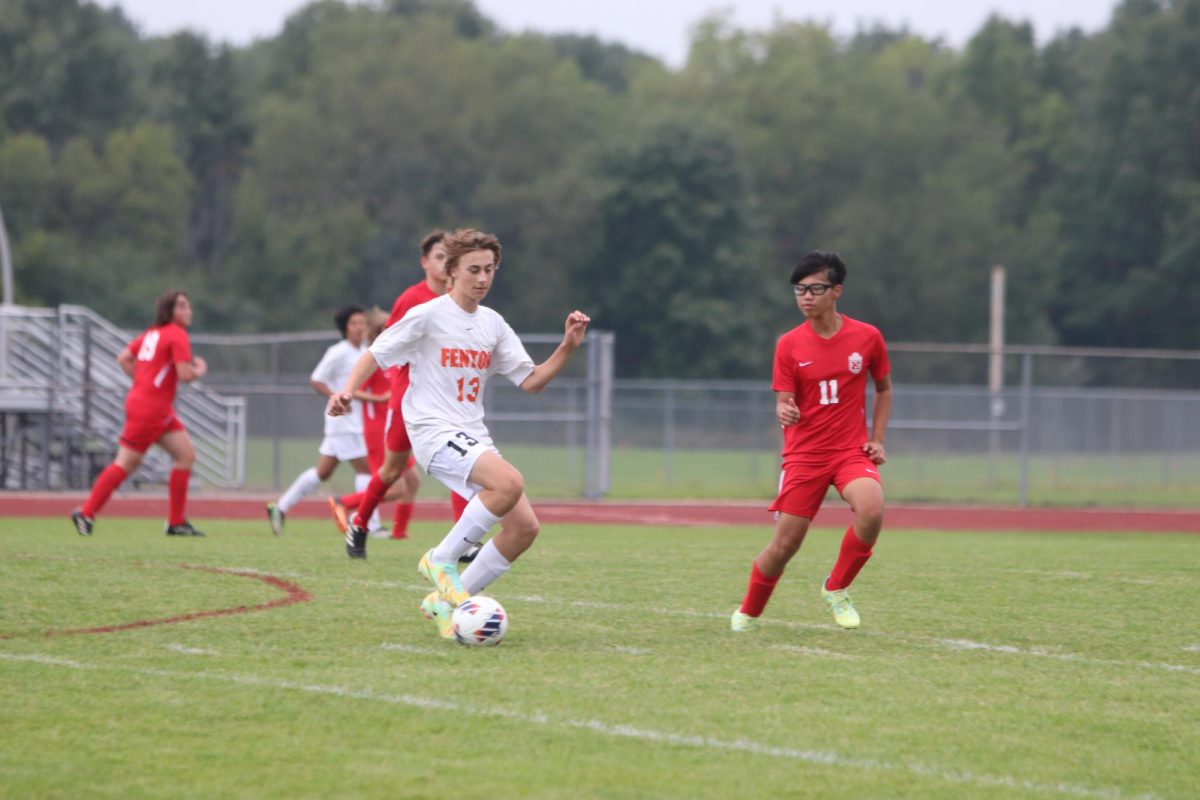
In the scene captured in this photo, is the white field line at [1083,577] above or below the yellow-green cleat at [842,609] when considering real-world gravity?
below

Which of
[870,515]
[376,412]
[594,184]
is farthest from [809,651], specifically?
[594,184]

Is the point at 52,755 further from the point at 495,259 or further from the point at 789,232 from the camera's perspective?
the point at 789,232

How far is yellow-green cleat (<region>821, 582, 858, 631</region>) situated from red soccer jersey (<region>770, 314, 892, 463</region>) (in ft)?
2.38

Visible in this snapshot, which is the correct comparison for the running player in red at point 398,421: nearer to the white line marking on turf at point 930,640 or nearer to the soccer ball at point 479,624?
the white line marking on turf at point 930,640

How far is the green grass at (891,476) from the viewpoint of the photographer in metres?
23.2

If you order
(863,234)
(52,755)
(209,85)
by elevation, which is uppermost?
(209,85)

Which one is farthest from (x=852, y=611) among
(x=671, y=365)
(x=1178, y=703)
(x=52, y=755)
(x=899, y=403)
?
(x=671, y=365)

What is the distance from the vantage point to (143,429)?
12.7 m

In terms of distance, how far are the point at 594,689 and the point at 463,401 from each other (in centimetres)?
194

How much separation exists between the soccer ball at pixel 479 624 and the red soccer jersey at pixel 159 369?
6.19 m

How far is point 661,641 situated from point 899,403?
69.2ft

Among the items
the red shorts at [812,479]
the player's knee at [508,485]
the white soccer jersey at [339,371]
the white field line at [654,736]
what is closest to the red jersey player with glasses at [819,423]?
the red shorts at [812,479]

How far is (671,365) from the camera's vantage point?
188 ft

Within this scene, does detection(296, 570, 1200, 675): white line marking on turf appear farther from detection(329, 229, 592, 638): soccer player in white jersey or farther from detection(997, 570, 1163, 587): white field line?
detection(997, 570, 1163, 587): white field line
